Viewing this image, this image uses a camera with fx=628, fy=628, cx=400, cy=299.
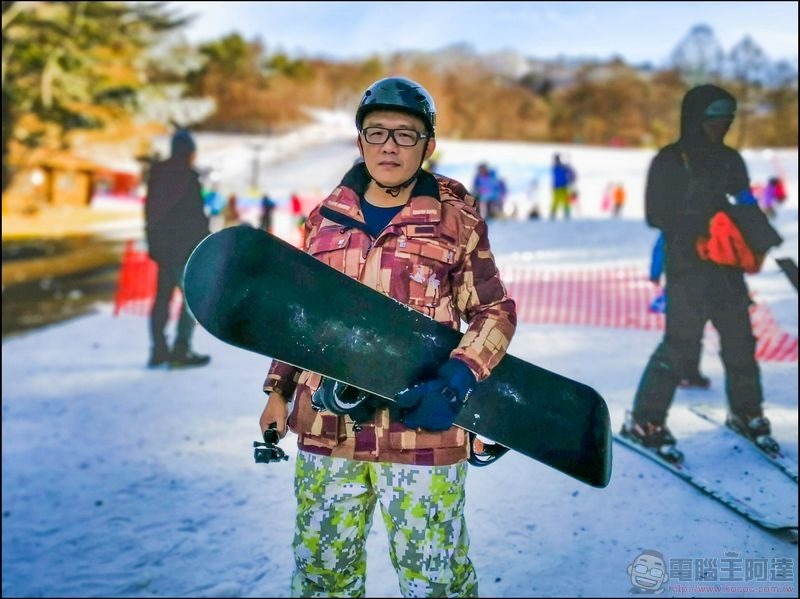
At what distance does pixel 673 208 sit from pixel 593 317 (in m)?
1.31

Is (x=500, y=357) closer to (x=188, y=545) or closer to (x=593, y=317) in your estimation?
(x=188, y=545)

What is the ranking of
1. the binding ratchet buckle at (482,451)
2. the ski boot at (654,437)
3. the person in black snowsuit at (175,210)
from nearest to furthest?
the binding ratchet buckle at (482,451), the ski boot at (654,437), the person in black snowsuit at (175,210)

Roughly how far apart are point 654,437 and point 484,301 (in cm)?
115

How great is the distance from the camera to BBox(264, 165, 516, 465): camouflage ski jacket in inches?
47.4

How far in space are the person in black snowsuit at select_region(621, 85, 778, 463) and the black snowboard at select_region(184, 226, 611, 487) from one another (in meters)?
0.90

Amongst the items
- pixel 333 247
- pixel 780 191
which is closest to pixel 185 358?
pixel 333 247

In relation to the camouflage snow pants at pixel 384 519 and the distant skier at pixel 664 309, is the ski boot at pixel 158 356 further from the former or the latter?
the distant skier at pixel 664 309

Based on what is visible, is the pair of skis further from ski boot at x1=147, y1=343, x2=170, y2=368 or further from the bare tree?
ski boot at x1=147, y1=343, x2=170, y2=368

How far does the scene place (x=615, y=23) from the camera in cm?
237

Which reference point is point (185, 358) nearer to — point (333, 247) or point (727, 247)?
point (333, 247)

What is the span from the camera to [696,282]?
195cm

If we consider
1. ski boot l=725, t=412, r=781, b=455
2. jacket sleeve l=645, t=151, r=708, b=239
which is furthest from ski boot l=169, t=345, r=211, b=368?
ski boot l=725, t=412, r=781, b=455

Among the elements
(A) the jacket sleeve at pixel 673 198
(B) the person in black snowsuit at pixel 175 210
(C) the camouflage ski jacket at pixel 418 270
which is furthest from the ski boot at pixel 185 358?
(A) the jacket sleeve at pixel 673 198

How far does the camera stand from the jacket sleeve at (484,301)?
1.18 meters
